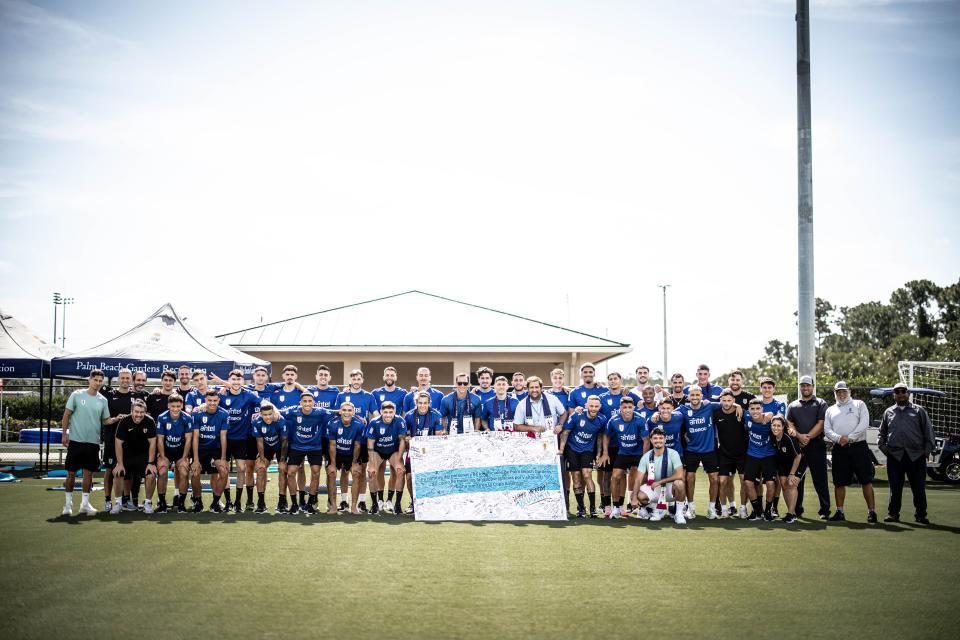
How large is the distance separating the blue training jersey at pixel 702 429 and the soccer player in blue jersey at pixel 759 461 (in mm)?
505

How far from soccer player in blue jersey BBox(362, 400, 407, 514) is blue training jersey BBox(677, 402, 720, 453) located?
400 cm

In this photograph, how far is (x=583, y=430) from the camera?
1104 centimetres

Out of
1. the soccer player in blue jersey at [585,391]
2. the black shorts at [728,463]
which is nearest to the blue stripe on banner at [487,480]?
the soccer player in blue jersey at [585,391]

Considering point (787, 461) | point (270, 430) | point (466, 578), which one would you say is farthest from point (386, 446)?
point (787, 461)

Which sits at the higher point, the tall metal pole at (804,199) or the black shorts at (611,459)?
the tall metal pole at (804,199)

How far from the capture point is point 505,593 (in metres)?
6.29

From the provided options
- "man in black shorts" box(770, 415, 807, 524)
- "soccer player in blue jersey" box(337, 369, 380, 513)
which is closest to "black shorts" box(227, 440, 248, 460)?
"soccer player in blue jersey" box(337, 369, 380, 513)

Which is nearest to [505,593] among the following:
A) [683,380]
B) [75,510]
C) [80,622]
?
[80,622]

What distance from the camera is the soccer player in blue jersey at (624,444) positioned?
1079cm

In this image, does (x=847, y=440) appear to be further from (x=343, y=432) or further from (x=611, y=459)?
(x=343, y=432)

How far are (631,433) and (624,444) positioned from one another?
186 mm

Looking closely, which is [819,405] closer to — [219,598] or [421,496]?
[421,496]

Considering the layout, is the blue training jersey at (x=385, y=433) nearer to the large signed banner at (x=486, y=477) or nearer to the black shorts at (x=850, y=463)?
the large signed banner at (x=486, y=477)

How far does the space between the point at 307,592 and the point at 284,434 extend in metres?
4.90
